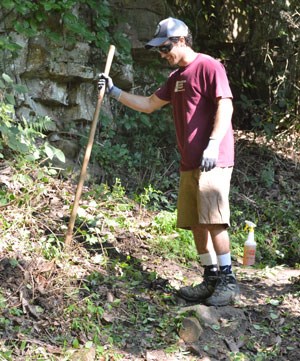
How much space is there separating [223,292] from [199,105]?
55.8 inches

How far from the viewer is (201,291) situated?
5027 millimetres

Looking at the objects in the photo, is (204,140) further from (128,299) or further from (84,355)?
(84,355)

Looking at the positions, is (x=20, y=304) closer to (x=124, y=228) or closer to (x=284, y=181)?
(x=124, y=228)

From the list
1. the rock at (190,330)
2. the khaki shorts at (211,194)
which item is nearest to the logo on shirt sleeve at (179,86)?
the khaki shorts at (211,194)

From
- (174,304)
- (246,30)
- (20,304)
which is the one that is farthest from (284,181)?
(20,304)

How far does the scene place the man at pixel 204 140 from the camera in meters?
4.66

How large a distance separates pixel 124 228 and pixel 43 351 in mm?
2128

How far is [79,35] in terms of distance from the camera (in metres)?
7.05

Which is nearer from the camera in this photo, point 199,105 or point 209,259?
point 199,105

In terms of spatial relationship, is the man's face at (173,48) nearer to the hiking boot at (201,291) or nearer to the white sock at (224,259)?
the white sock at (224,259)

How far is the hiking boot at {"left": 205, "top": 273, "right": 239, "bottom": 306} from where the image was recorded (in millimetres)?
4902

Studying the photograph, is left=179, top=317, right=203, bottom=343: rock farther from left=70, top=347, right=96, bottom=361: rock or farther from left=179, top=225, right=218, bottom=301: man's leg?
left=70, top=347, right=96, bottom=361: rock

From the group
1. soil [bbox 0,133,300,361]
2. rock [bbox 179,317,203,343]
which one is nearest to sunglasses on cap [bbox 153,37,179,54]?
soil [bbox 0,133,300,361]

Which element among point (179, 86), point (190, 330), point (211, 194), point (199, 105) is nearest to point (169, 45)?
point (179, 86)
